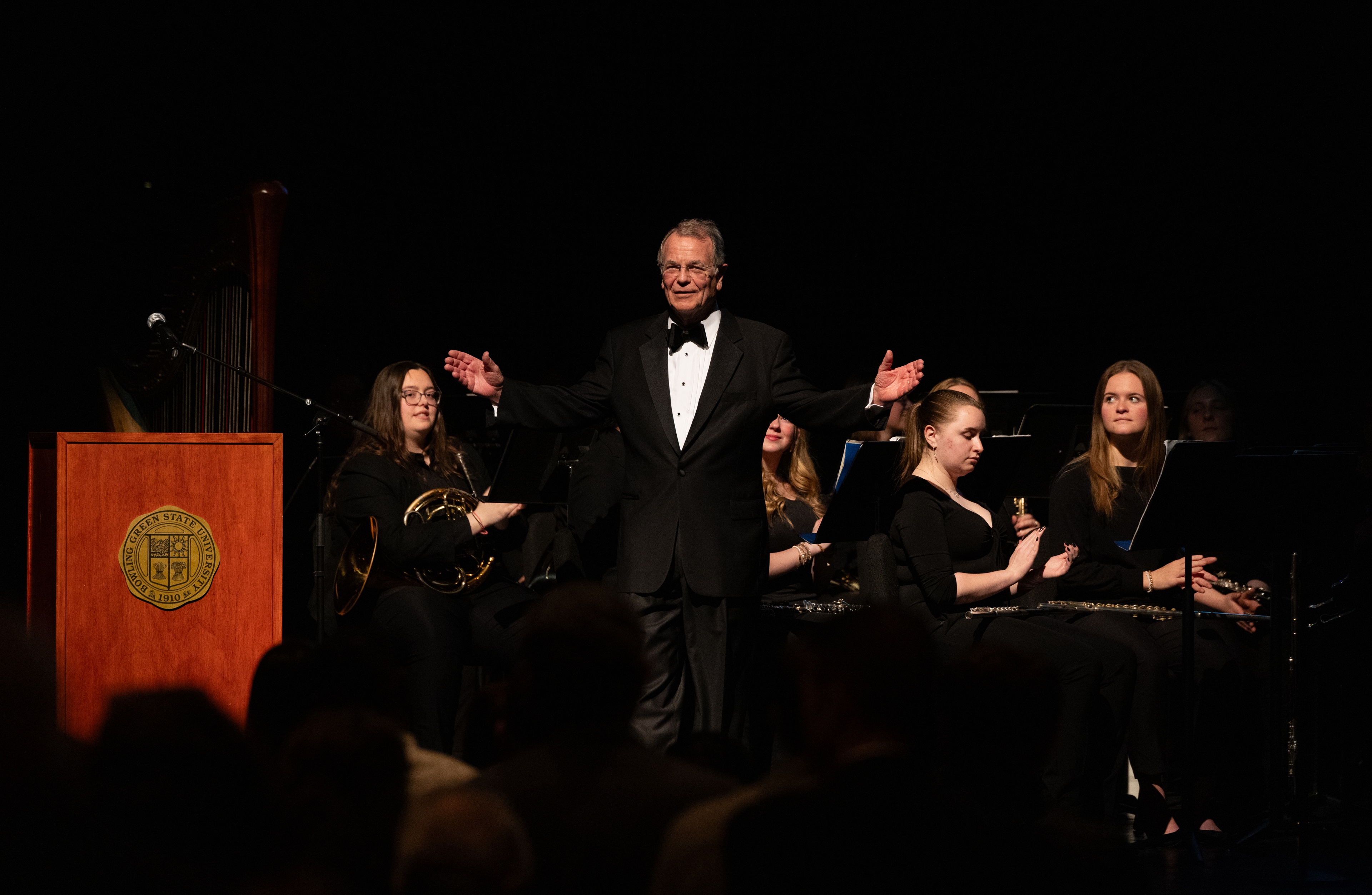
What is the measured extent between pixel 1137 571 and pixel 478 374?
247 centimetres

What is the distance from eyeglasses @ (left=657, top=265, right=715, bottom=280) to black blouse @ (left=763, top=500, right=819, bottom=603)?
3.91 ft

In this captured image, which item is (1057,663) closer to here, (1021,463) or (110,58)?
(1021,463)

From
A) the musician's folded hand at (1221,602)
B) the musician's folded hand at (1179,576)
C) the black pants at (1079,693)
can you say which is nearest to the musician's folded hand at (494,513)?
the black pants at (1079,693)

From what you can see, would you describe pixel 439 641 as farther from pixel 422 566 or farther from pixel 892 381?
pixel 892 381

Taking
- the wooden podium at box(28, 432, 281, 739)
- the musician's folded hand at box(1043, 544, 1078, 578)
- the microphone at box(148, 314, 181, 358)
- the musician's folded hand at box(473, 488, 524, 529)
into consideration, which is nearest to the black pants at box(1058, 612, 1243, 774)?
the musician's folded hand at box(1043, 544, 1078, 578)

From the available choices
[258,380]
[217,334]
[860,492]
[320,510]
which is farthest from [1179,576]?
[217,334]

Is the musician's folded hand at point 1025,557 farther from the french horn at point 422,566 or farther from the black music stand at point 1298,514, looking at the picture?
the french horn at point 422,566

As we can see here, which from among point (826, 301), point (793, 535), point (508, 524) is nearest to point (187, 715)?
point (508, 524)

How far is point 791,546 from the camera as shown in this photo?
499cm

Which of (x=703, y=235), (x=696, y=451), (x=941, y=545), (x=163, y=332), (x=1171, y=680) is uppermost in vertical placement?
(x=703, y=235)

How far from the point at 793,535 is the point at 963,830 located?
11.3 ft

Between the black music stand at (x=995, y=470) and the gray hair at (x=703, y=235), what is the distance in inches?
50.4

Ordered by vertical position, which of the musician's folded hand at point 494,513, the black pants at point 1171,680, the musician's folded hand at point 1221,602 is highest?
the musician's folded hand at point 494,513

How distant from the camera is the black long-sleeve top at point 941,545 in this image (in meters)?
4.50
